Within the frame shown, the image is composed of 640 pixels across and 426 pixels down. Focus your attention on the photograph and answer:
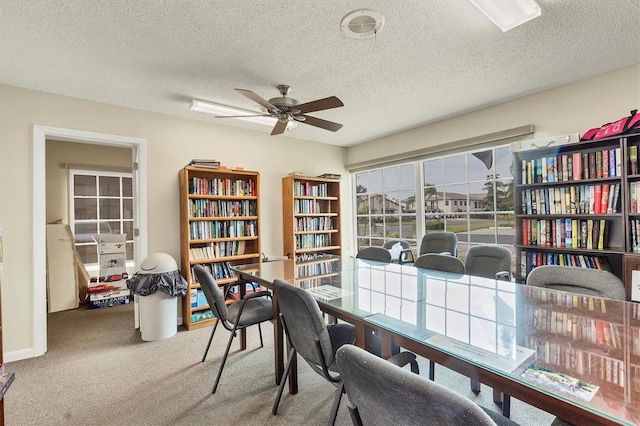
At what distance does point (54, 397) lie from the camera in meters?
2.11

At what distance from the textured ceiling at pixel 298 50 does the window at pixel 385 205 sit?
1.56m

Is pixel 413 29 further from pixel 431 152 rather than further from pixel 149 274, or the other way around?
pixel 149 274

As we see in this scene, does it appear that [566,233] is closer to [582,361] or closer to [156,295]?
[582,361]

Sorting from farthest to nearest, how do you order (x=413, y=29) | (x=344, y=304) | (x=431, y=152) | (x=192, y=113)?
1. (x=431, y=152)
2. (x=192, y=113)
3. (x=413, y=29)
4. (x=344, y=304)

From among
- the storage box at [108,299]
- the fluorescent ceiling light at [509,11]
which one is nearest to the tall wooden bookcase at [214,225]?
the storage box at [108,299]

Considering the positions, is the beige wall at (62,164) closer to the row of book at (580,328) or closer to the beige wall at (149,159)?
the beige wall at (149,159)

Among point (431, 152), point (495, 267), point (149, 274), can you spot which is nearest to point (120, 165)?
point (149, 274)

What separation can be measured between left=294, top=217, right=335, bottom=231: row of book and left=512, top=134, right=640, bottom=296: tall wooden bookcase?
8.67ft

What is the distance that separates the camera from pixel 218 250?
3.75m

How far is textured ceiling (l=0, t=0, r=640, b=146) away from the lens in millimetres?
1836

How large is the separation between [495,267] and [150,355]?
11.0 feet

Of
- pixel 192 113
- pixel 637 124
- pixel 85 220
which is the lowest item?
pixel 85 220

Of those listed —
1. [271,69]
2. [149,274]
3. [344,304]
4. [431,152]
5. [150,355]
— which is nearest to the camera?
[344,304]

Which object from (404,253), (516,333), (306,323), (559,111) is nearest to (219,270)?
(404,253)
